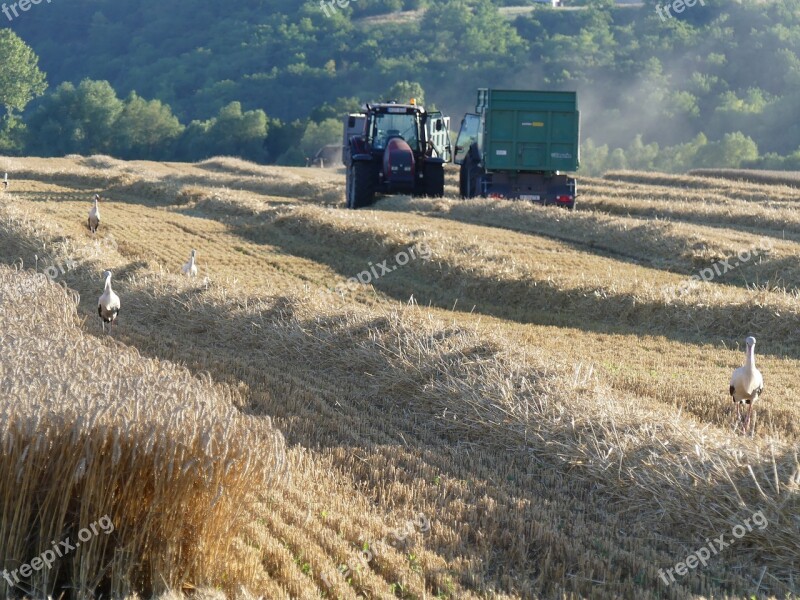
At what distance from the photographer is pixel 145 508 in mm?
4754

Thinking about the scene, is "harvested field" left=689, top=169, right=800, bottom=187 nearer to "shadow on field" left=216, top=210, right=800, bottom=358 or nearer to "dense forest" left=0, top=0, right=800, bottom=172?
"dense forest" left=0, top=0, right=800, bottom=172

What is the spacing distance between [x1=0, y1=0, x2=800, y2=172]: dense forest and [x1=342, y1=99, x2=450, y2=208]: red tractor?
4999 centimetres

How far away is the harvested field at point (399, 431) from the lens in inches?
185

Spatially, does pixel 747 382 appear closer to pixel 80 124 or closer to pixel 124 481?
pixel 124 481

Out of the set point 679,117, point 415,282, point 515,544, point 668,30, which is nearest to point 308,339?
point 515,544

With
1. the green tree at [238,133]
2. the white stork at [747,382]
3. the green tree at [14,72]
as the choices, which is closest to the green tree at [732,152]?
the green tree at [238,133]

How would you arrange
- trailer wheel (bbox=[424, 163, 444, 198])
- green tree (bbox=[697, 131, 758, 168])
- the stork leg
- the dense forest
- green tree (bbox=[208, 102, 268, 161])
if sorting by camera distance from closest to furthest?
1. the stork leg
2. trailer wheel (bbox=[424, 163, 444, 198])
3. green tree (bbox=[697, 131, 758, 168])
4. green tree (bbox=[208, 102, 268, 161])
5. the dense forest

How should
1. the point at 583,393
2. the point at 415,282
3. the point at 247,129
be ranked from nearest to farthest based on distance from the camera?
the point at 583,393 → the point at 415,282 → the point at 247,129

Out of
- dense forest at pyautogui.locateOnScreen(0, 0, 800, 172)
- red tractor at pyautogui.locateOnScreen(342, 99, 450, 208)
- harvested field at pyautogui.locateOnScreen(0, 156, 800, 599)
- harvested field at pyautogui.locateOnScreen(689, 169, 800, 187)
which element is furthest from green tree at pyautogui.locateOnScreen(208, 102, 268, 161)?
harvested field at pyautogui.locateOnScreen(0, 156, 800, 599)

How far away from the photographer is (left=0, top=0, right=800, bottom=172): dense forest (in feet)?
267

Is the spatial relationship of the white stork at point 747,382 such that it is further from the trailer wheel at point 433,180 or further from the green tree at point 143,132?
the green tree at point 143,132

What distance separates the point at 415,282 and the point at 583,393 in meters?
8.66

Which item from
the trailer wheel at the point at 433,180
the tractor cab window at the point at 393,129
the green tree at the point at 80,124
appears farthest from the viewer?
the green tree at the point at 80,124

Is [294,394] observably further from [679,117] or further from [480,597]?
[679,117]
